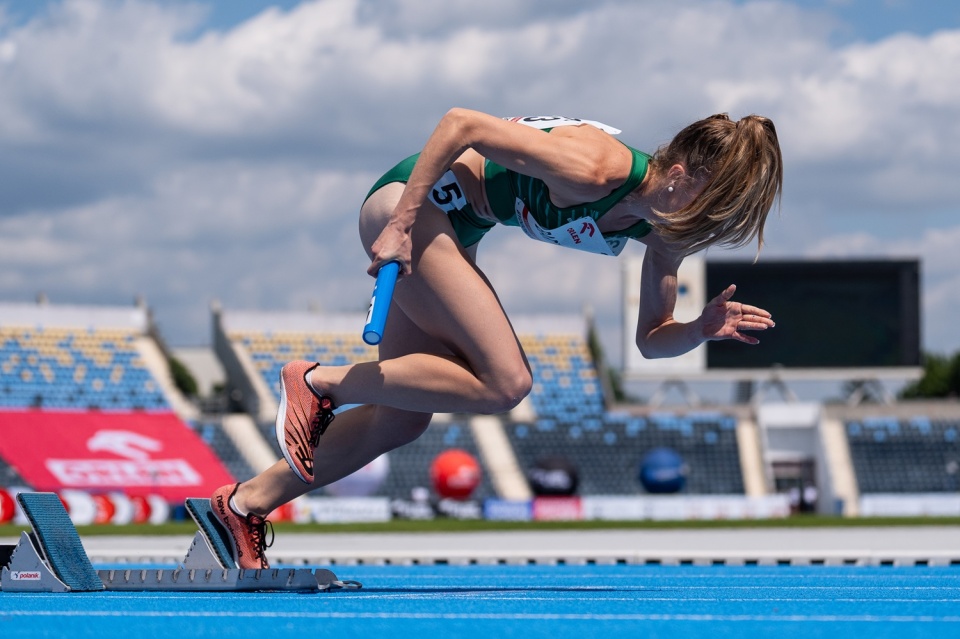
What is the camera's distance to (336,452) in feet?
17.1

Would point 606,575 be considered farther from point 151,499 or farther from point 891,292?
point 891,292

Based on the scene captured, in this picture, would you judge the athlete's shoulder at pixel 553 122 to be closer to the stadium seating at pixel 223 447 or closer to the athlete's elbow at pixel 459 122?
the athlete's elbow at pixel 459 122

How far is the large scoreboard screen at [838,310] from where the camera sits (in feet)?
116

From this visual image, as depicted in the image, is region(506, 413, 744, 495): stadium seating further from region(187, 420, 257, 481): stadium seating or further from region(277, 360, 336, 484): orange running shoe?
region(277, 360, 336, 484): orange running shoe

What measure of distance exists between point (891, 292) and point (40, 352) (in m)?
23.4

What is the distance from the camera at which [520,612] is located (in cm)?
385

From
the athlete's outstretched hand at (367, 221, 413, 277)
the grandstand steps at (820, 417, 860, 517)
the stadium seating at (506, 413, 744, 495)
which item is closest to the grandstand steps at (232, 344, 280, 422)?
the stadium seating at (506, 413, 744, 495)

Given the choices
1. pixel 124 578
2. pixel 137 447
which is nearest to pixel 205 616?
pixel 124 578

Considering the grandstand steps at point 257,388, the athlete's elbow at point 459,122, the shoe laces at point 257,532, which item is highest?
the grandstand steps at point 257,388

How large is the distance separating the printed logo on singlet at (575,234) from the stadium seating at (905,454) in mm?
32564

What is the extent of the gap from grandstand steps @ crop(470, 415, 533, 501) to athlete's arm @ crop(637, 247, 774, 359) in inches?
1134

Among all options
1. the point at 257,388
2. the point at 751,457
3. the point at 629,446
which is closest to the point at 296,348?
the point at 257,388

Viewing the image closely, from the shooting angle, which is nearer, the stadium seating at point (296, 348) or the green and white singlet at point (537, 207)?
the green and white singlet at point (537, 207)

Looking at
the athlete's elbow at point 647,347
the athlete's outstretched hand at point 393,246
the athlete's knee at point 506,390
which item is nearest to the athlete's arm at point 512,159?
the athlete's outstretched hand at point 393,246
